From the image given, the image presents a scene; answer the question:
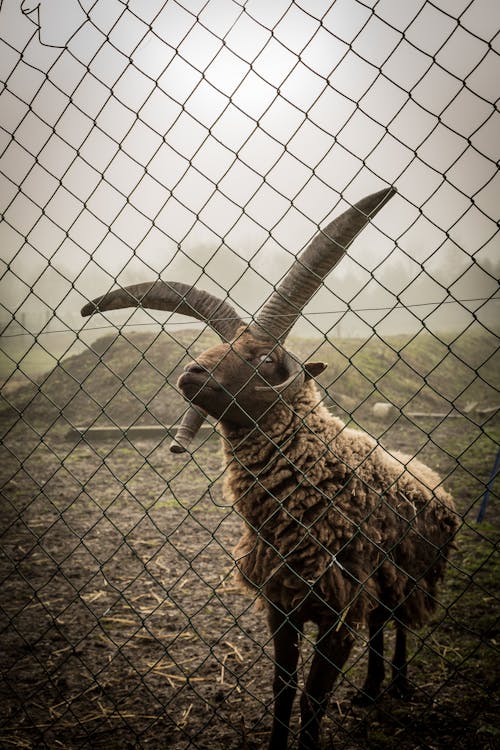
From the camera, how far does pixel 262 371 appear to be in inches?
124

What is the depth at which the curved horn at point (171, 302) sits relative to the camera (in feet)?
9.53

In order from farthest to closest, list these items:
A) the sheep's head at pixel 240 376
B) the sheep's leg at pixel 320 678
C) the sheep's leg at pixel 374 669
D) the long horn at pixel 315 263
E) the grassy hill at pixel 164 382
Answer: the grassy hill at pixel 164 382, the sheep's leg at pixel 374 669, the sheep's head at pixel 240 376, the sheep's leg at pixel 320 678, the long horn at pixel 315 263

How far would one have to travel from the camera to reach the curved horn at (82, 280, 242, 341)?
2906 millimetres

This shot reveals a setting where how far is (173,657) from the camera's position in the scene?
3947 millimetres

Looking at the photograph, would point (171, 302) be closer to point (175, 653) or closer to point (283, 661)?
point (283, 661)

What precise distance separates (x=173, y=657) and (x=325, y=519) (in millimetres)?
2073

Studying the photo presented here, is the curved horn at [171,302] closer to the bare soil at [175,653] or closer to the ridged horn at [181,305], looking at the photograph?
the ridged horn at [181,305]

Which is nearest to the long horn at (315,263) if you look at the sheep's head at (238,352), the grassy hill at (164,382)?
the sheep's head at (238,352)

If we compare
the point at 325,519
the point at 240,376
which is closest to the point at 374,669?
the point at 325,519

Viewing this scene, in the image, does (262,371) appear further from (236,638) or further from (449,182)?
(236,638)

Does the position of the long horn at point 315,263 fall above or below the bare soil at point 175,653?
above

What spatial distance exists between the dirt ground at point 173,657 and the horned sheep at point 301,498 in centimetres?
23

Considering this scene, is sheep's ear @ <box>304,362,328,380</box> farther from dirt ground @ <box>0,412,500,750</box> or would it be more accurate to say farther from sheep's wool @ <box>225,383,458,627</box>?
dirt ground @ <box>0,412,500,750</box>

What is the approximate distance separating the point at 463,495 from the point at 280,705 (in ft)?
18.4
